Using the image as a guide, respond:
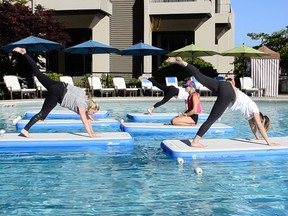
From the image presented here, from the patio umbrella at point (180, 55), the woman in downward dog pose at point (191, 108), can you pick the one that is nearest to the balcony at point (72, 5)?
the patio umbrella at point (180, 55)

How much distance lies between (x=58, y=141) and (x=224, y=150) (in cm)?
305

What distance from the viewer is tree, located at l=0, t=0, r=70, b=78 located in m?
21.5

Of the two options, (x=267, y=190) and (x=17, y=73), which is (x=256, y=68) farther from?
(x=267, y=190)

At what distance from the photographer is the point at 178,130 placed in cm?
1073

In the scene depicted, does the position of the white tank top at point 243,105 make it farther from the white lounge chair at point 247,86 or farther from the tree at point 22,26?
the tree at point 22,26

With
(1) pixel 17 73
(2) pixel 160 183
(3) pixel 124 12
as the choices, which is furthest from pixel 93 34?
(2) pixel 160 183

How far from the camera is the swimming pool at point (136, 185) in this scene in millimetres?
5094

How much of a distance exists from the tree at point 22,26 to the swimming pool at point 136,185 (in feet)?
48.2

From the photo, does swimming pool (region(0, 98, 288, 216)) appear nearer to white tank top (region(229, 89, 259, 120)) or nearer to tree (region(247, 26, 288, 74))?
white tank top (region(229, 89, 259, 120))

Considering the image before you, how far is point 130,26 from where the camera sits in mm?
28641

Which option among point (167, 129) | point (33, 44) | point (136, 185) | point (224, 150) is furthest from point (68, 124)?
point (33, 44)

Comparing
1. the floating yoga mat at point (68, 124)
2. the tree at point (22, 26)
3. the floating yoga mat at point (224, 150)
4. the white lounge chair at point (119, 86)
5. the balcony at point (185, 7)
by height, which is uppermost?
the balcony at point (185, 7)

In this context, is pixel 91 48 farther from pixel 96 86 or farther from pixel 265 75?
pixel 265 75

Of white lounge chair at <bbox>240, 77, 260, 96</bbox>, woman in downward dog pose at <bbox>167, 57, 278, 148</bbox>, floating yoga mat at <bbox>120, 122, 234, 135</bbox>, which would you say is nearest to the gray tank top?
woman in downward dog pose at <bbox>167, 57, 278, 148</bbox>
